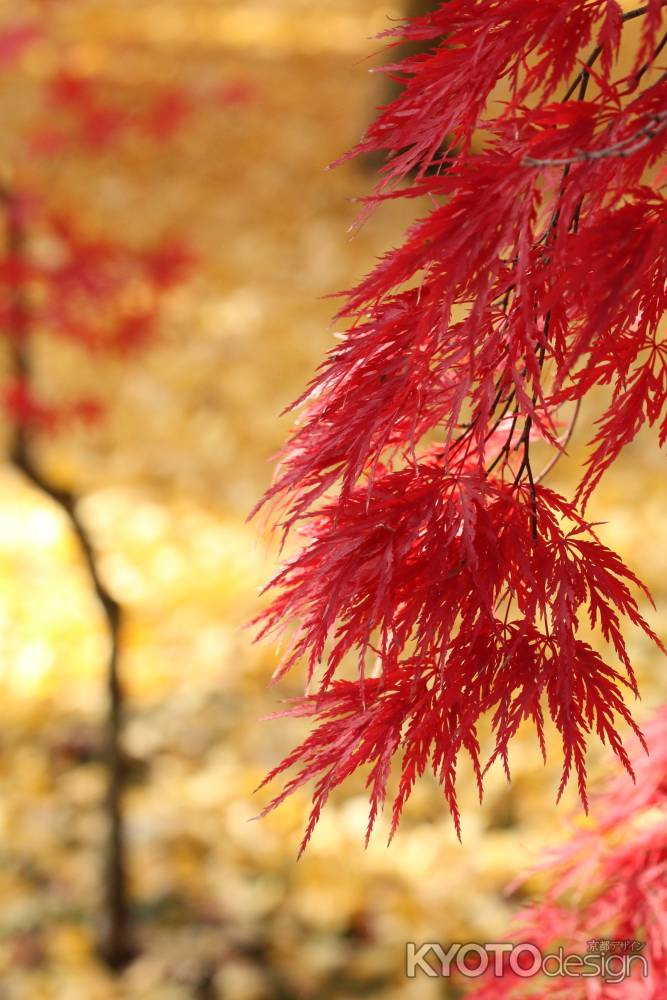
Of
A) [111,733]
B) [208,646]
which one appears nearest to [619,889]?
[111,733]

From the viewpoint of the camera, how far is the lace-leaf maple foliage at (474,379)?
57 cm

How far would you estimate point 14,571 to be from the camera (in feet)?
10.6

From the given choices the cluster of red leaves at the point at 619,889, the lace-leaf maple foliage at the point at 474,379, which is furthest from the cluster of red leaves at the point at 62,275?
the lace-leaf maple foliage at the point at 474,379

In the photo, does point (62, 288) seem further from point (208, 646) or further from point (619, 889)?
point (619, 889)

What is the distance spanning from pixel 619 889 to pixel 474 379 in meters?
0.68

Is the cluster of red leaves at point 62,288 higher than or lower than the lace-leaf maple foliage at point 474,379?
higher

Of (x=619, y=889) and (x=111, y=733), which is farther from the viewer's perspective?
(x=111, y=733)

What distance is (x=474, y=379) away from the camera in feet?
2.15

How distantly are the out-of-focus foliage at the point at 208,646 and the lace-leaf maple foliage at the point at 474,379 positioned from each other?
13 centimetres

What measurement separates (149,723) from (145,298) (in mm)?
2518

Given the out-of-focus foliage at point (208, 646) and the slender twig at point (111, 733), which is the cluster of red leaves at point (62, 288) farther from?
the out-of-focus foliage at point (208, 646)

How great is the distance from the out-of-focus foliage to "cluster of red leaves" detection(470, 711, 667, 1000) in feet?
0.32

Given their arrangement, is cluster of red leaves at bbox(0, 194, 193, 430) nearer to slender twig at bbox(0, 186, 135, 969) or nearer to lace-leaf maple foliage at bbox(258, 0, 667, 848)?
slender twig at bbox(0, 186, 135, 969)

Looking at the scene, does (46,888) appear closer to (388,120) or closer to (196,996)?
(196,996)
